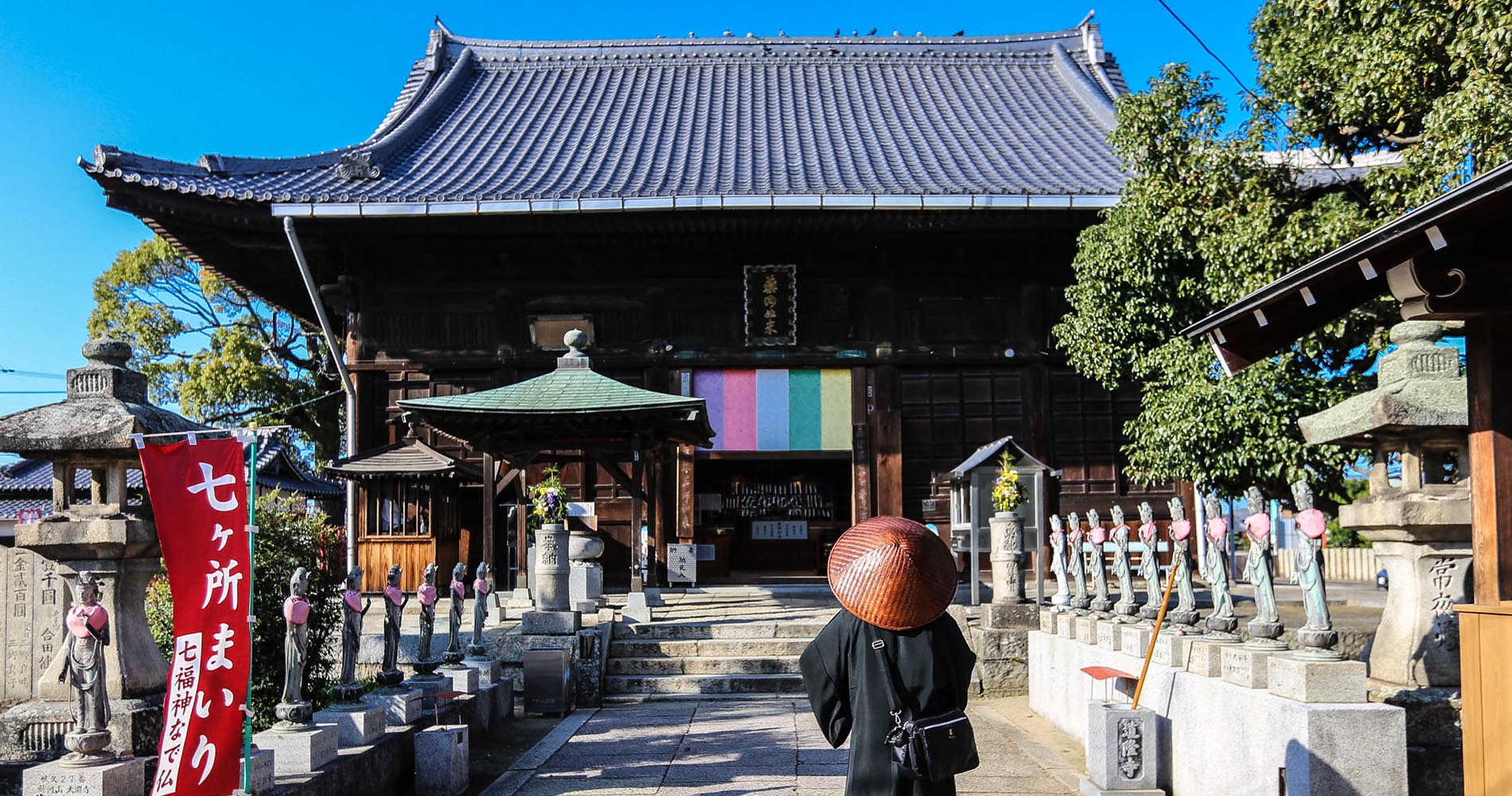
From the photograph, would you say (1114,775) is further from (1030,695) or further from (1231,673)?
(1030,695)

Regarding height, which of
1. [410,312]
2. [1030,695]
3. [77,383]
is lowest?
[1030,695]

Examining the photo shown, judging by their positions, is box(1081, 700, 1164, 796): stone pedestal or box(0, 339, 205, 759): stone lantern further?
box(0, 339, 205, 759): stone lantern

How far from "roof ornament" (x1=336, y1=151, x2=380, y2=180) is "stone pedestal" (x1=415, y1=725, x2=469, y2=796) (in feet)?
37.0

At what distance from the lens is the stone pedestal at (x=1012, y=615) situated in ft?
36.7

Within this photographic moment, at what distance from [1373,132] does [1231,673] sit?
21.7 feet

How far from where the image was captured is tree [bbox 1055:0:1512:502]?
28.4 ft

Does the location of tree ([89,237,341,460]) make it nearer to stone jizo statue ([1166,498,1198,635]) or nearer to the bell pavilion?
the bell pavilion

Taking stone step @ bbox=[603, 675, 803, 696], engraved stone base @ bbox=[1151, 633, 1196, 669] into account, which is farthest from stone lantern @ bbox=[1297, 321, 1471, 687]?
stone step @ bbox=[603, 675, 803, 696]

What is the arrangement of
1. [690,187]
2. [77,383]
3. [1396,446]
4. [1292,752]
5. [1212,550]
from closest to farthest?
1. [1292,752]
2. [1212,550]
3. [77,383]
4. [1396,446]
5. [690,187]

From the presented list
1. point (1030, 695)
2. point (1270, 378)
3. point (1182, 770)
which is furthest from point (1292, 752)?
point (1270, 378)

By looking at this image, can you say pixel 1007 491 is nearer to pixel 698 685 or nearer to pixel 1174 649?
pixel 698 685

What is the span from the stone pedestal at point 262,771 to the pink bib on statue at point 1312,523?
5200mm

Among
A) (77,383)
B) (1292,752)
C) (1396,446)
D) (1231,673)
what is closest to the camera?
(1292,752)

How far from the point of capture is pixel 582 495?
54.6 feet
